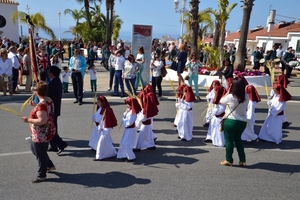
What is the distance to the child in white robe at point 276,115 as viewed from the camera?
703 cm

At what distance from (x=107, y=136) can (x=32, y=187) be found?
1.65 m

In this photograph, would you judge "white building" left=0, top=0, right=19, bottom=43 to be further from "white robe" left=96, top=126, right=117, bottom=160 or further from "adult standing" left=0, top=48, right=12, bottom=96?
"white robe" left=96, top=126, right=117, bottom=160

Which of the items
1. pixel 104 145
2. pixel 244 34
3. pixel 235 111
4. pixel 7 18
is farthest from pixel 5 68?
pixel 7 18

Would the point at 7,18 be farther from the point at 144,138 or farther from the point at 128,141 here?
the point at 128,141

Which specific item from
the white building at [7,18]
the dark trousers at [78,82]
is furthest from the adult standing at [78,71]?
the white building at [7,18]

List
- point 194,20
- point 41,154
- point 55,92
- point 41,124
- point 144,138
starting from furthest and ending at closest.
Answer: point 194,20, point 144,138, point 55,92, point 41,154, point 41,124

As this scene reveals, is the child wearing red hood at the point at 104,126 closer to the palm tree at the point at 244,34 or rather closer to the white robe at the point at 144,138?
the white robe at the point at 144,138

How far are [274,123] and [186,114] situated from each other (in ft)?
6.93

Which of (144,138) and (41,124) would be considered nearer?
(41,124)

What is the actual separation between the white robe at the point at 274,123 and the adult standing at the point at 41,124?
5014mm

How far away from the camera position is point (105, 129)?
5.74 m

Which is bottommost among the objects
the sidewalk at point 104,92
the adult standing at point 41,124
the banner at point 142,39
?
the sidewalk at point 104,92

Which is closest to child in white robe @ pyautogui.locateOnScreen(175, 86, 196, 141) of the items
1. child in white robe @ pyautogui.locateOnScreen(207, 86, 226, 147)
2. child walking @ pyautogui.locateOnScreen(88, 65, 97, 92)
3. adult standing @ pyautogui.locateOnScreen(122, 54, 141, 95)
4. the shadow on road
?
child in white robe @ pyautogui.locateOnScreen(207, 86, 226, 147)

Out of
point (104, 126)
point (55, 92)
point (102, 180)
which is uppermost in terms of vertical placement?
point (55, 92)
